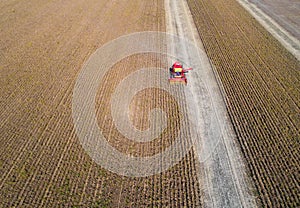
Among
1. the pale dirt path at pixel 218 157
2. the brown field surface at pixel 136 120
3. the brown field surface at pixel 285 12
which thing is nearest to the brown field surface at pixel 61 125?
the brown field surface at pixel 136 120

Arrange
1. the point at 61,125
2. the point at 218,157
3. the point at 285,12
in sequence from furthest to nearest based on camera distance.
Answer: the point at 285,12 → the point at 61,125 → the point at 218,157

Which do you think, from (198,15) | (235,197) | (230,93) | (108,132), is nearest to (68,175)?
(108,132)

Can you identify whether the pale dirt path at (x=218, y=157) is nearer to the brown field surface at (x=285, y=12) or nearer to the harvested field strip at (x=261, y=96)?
the harvested field strip at (x=261, y=96)

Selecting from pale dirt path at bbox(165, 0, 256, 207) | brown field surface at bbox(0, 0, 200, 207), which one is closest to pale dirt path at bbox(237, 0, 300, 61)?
pale dirt path at bbox(165, 0, 256, 207)

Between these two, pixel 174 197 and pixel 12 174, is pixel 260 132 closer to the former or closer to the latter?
pixel 174 197

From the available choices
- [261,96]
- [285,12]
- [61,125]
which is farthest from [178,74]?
[285,12]

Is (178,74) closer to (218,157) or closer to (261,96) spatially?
(261,96)
